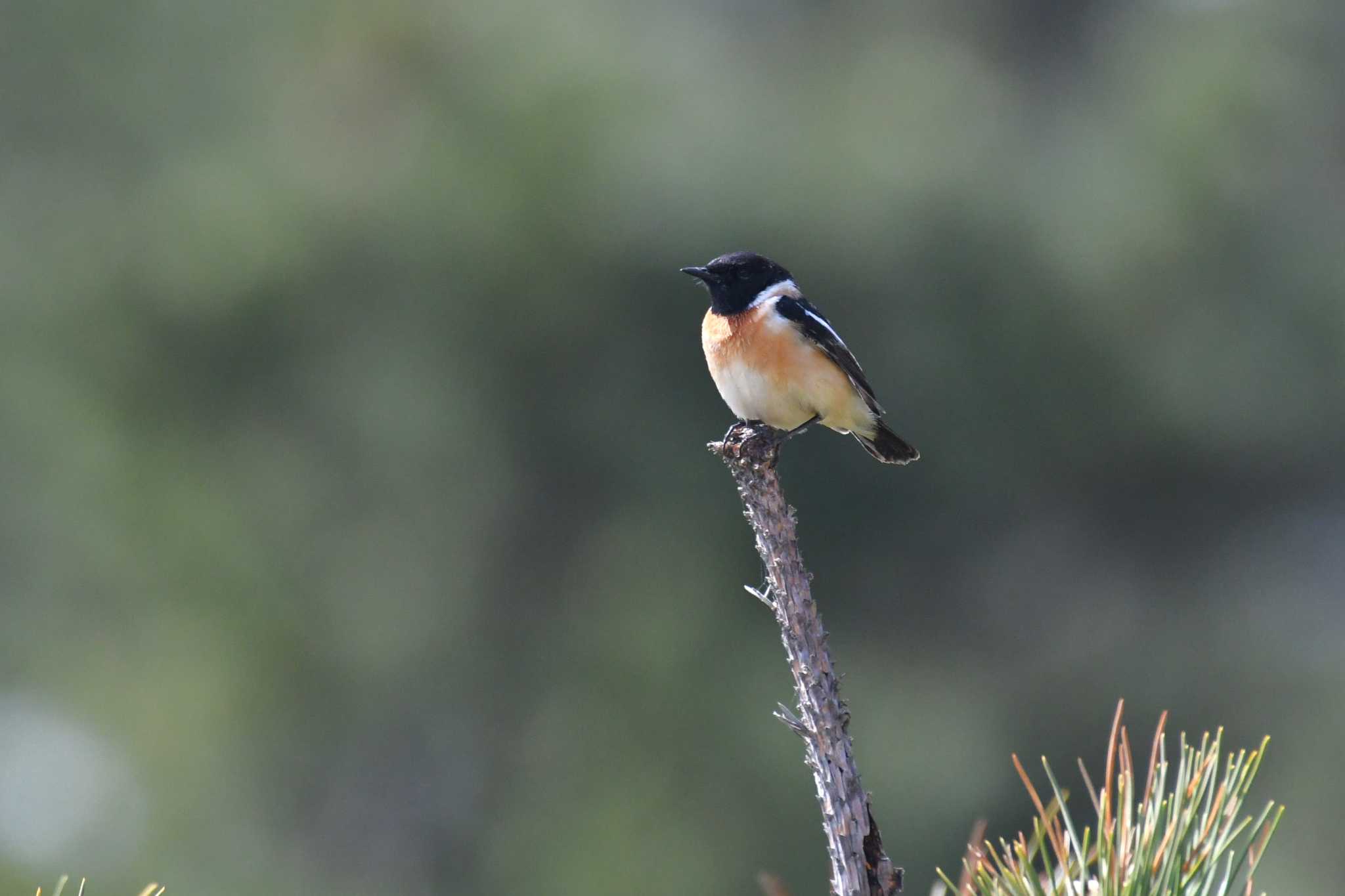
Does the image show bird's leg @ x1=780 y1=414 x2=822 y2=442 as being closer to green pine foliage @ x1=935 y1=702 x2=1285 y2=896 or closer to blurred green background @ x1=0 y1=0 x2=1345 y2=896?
green pine foliage @ x1=935 y1=702 x2=1285 y2=896

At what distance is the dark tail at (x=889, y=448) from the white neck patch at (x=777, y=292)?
20.7 inches

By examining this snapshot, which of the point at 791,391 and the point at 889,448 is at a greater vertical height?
the point at 889,448

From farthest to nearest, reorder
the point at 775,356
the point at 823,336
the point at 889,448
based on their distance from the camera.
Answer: the point at 889,448 < the point at 823,336 < the point at 775,356

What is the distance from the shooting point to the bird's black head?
4.67 meters

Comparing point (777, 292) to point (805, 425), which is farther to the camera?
point (777, 292)

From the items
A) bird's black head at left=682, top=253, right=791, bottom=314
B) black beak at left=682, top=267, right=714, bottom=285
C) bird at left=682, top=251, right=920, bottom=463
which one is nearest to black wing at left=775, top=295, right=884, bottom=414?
bird at left=682, top=251, right=920, bottom=463

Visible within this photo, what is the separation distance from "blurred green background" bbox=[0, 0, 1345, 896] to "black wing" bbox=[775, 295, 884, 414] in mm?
5256

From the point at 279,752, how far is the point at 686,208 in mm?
4930

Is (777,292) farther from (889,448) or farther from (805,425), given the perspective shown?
(889,448)

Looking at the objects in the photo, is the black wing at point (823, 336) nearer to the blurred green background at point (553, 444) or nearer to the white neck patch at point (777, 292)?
the white neck patch at point (777, 292)

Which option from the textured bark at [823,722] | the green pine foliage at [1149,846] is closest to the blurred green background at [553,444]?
the textured bark at [823,722]

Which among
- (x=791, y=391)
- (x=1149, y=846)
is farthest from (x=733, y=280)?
(x=1149, y=846)

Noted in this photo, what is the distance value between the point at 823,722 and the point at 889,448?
2.93 m

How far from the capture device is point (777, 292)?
480 cm
